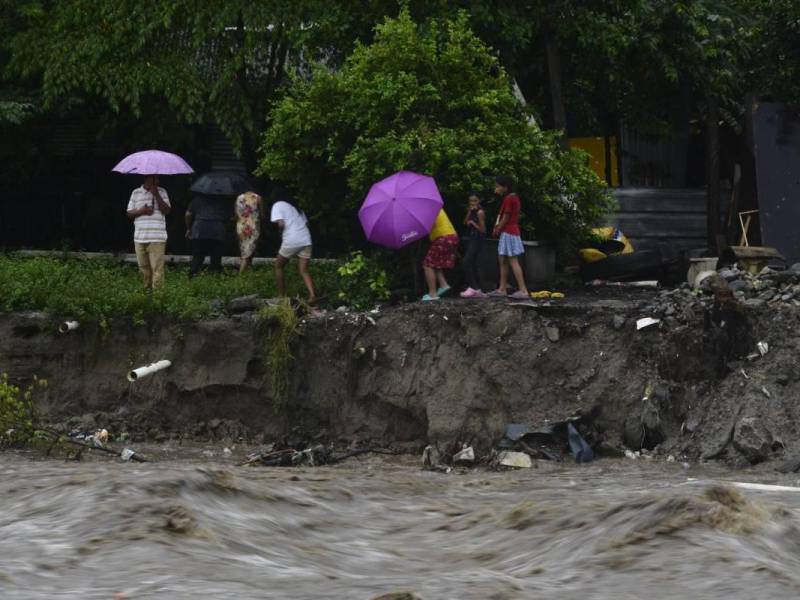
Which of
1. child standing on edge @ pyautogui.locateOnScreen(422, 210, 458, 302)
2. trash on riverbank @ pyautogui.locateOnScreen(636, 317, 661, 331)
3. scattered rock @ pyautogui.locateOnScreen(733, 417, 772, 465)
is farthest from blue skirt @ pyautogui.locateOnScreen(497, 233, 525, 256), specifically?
scattered rock @ pyautogui.locateOnScreen(733, 417, 772, 465)

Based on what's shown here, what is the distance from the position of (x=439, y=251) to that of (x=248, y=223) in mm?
3462

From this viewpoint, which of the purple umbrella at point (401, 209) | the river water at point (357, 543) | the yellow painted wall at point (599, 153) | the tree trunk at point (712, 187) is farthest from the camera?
the yellow painted wall at point (599, 153)

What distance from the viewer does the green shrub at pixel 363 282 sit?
16328 millimetres

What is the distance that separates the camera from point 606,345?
15.4m

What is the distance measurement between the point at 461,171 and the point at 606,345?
251 centimetres

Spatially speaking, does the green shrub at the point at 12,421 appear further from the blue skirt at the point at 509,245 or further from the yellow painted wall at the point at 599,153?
the yellow painted wall at the point at 599,153

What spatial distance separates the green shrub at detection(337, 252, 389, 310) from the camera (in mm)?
16328

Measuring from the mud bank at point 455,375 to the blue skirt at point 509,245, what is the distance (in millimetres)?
580

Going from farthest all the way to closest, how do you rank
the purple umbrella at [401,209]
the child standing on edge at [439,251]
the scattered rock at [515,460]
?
the child standing on edge at [439,251] → the purple umbrella at [401,209] → the scattered rock at [515,460]

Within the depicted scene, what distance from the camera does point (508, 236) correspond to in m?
15.8

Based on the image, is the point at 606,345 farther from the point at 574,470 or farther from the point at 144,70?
the point at 144,70

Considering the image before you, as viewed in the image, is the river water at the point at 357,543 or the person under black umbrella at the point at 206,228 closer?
the river water at the point at 357,543

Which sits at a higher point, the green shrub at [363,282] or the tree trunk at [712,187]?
the tree trunk at [712,187]

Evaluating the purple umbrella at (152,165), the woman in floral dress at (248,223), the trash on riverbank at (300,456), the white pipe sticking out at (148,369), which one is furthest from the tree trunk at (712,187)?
the white pipe sticking out at (148,369)
